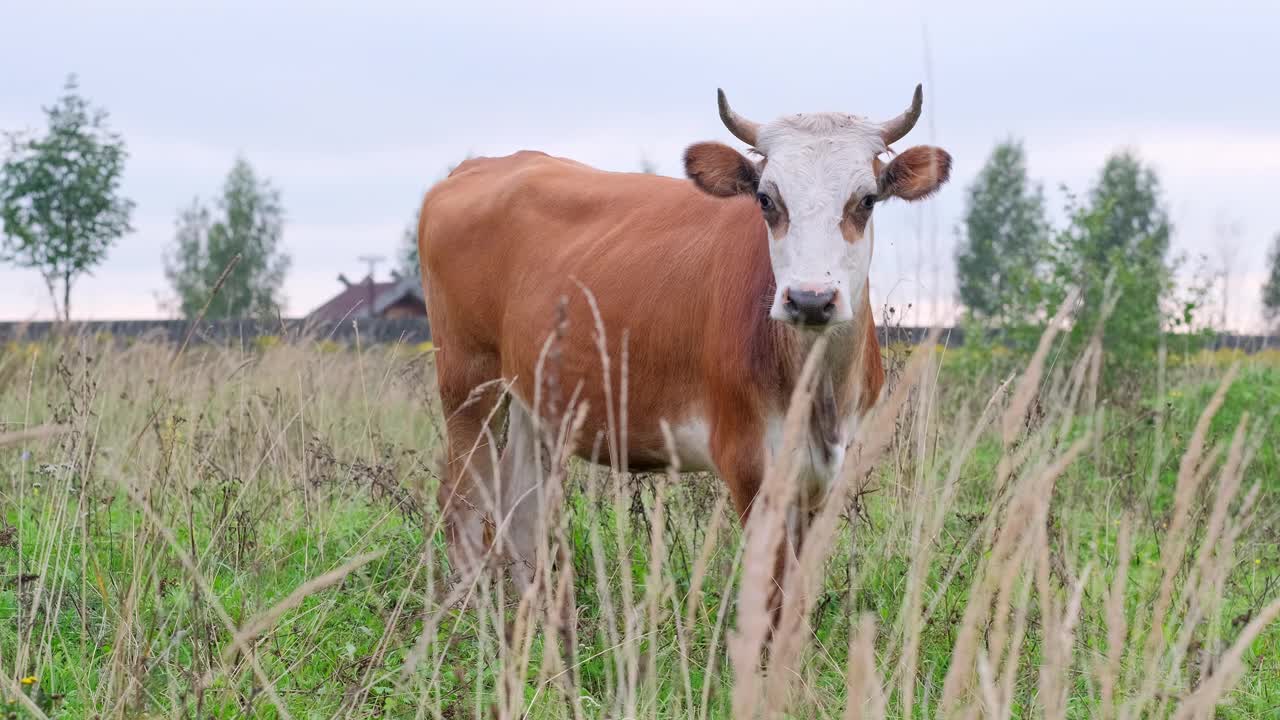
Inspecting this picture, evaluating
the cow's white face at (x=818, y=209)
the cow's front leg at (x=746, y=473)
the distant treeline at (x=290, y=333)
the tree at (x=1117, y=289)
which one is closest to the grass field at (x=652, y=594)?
the cow's front leg at (x=746, y=473)

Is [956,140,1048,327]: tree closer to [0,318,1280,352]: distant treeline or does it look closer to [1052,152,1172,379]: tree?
[0,318,1280,352]: distant treeline

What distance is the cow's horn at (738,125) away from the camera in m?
4.13

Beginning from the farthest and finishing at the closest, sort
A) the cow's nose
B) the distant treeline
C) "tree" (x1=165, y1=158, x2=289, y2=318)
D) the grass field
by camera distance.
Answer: "tree" (x1=165, y1=158, x2=289, y2=318) < the distant treeline < the cow's nose < the grass field

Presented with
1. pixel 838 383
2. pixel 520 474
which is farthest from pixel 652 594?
pixel 520 474

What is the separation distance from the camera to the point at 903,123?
4055 mm

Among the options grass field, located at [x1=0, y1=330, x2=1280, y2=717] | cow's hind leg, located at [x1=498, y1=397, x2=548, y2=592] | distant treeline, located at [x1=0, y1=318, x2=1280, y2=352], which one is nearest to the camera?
grass field, located at [x1=0, y1=330, x2=1280, y2=717]

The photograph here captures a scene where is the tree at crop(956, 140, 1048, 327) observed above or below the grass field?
above

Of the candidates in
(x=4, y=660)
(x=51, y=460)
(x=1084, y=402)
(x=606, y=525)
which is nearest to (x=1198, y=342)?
(x=1084, y=402)

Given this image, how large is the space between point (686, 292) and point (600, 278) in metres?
0.48

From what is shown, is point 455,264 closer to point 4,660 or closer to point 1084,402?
point 4,660

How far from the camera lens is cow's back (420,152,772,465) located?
4.28 meters

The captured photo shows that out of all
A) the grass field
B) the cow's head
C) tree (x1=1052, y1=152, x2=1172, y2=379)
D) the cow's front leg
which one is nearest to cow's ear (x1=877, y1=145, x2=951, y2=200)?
the cow's head

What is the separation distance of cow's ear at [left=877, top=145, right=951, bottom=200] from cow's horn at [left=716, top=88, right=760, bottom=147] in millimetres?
462

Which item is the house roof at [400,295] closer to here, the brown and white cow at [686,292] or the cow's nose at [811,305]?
the brown and white cow at [686,292]
